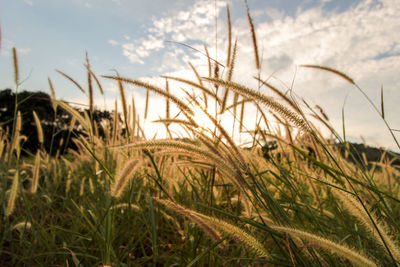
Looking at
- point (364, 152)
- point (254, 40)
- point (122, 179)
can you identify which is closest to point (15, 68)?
point (122, 179)

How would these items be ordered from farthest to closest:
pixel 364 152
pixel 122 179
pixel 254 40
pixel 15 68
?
pixel 364 152 < pixel 15 68 < pixel 254 40 < pixel 122 179

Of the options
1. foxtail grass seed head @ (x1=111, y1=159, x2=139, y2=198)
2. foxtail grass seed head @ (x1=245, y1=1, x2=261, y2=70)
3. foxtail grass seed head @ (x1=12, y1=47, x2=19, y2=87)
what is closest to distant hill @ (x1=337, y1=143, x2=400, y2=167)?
foxtail grass seed head @ (x1=245, y1=1, x2=261, y2=70)

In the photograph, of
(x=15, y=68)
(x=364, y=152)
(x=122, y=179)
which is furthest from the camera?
(x=364, y=152)

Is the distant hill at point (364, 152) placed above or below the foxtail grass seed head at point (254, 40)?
below

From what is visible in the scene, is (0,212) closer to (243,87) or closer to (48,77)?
(48,77)

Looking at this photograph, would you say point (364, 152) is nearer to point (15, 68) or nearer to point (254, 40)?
point (254, 40)

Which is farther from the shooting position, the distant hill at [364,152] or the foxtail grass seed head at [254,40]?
the foxtail grass seed head at [254,40]

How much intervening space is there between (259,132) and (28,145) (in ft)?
52.2

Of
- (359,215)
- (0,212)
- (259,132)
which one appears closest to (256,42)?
(259,132)

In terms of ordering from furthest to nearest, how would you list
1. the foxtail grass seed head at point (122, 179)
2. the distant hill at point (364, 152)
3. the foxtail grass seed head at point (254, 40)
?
the foxtail grass seed head at point (254, 40) → the distant hill at point (364, 152) → the foxtail grass seed head at point (122, 179)

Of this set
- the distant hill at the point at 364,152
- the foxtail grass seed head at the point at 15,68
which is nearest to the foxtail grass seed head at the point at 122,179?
the distant hill at the point at 364,152

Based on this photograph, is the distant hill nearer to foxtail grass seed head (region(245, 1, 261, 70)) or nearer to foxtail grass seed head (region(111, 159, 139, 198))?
foxtail grass seed head (region(245, 1, 261, 70))

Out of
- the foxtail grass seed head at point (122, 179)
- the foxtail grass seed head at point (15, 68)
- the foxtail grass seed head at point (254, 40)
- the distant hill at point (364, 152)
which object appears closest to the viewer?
the foxtail grass seed head at point (122, 179)

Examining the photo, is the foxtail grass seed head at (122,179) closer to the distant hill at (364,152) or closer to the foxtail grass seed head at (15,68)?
the distant hill at (364,152)
